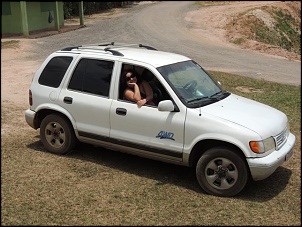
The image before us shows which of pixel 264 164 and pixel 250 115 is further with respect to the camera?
pixel 250 115

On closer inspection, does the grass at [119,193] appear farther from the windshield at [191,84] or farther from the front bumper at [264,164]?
the windshield at [191,84]

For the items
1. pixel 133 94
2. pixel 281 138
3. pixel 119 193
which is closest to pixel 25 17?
pixel 133 94

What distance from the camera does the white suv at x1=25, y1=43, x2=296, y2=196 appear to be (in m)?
5.23

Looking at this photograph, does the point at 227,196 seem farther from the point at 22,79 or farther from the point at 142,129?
the point at 22,79

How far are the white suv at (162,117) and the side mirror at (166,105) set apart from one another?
1cm

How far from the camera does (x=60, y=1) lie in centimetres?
3034

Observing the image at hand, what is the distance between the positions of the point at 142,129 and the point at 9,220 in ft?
6.55

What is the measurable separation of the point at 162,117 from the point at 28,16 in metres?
22.4

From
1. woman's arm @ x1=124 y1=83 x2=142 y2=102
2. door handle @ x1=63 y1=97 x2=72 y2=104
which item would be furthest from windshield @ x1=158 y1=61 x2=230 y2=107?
door handle @ x1=63 y1=97 x2=72 y2=104

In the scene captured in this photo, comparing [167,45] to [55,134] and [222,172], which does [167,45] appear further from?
[222,172]

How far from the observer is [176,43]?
2322 cm

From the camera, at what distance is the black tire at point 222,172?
5180mm

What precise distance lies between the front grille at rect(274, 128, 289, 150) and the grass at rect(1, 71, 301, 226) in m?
0.59

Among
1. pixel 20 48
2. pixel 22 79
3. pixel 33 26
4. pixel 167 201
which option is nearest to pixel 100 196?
pixel 167 201
